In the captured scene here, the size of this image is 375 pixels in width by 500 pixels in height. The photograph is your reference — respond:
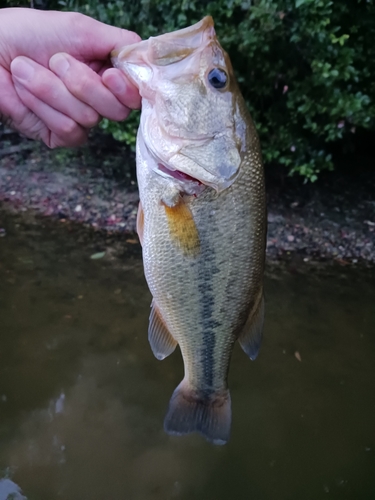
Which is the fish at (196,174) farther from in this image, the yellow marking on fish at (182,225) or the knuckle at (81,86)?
the knuckle at (81,86)

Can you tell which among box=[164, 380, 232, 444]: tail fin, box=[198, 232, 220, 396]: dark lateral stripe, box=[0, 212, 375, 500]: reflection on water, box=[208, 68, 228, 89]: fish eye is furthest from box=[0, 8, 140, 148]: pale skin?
box=[0, 212, 375, 500]: reflection on water

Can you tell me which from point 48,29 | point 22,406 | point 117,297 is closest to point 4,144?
point 117,297

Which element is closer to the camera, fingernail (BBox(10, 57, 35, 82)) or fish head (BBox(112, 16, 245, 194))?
fish head (BBox(112, 16, 245, 194))

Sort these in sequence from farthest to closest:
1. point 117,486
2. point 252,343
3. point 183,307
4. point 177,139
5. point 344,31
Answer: point 344,31
point 117,486
point 252,343
point 183,307
point 177,139

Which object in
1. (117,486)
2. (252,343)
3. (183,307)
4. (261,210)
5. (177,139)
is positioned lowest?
(117,486)

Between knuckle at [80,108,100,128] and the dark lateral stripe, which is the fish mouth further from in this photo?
knuckle at [80,108,100,128]

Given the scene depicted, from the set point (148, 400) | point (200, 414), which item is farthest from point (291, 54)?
point (200, 414)

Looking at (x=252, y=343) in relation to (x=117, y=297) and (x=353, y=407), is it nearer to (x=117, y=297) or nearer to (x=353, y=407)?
(x=353, y=407)
